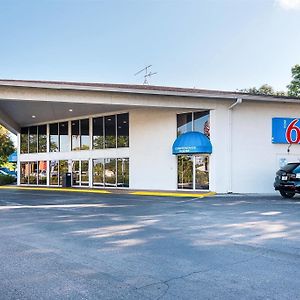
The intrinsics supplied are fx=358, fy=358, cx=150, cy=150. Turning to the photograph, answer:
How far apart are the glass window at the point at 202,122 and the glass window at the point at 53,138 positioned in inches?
516

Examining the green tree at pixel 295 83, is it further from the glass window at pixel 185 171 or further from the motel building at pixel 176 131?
the glass window at pixel 185 171

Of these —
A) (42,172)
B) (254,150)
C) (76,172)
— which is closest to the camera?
(254,150)

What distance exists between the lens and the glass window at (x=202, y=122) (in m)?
21.0

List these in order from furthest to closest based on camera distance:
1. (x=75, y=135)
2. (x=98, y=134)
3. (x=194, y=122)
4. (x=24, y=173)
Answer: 1. (x=24, y=173)
2. (x=75, y=135)
3. (x=98, y=134)
4. (x=194, y=122)

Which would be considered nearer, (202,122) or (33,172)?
(202,122)

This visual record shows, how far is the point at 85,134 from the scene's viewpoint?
27.4m

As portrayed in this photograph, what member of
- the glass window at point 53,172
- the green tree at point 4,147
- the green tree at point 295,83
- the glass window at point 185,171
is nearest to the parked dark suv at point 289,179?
the glass window at point 185,171

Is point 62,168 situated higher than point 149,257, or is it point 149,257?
point 62,168

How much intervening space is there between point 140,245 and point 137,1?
54.5 ft

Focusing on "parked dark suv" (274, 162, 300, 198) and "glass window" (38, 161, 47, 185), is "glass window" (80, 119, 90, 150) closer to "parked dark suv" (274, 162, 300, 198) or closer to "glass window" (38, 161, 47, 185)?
"glass window" (38, 161, 47, 185)

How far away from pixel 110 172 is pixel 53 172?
6552 mm

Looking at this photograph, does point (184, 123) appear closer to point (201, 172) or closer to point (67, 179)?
point (201, 172)

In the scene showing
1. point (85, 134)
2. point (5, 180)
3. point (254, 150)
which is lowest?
point (5, 180)

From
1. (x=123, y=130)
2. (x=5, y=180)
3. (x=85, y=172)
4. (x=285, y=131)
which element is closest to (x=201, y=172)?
(x=285, y=131)
